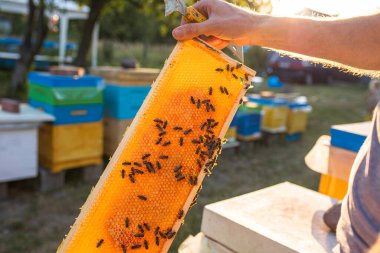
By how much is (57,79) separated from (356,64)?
349 centimetres

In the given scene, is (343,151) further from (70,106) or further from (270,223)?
(70,106)

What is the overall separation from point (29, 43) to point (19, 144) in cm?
509

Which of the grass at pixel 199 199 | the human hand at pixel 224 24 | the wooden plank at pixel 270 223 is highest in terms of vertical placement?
the human hand at pixel 224 24

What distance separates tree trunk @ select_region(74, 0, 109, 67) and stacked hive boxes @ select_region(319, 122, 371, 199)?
20.2 ft

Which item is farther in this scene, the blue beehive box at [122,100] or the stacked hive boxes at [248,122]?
the stacked hive boxes at [248,122]

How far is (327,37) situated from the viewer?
3.52 feet

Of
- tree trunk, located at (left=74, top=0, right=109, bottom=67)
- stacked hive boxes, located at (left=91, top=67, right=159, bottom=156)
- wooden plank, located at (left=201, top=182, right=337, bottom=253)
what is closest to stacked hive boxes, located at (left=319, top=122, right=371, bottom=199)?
wooden plank, located at (left=201, top=182, right=337, bottom=253)

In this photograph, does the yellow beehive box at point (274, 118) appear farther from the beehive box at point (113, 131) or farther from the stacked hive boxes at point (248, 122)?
the beehive box at point (113, 131)

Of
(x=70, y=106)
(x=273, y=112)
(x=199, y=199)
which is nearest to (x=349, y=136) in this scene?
(x=199, y=199)

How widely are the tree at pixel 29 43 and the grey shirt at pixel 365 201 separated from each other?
8.07 m

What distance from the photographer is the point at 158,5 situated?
7.92m

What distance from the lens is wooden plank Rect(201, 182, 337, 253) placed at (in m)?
1.56

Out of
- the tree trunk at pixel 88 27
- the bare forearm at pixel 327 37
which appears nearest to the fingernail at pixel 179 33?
the bare forearm at pixel 327 37

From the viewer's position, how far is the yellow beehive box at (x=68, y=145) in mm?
4121
